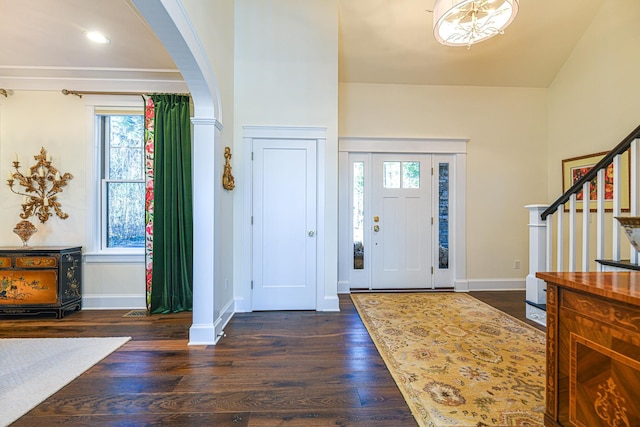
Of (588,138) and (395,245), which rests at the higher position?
(588,138)

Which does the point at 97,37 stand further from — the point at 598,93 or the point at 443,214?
the point at 598,93

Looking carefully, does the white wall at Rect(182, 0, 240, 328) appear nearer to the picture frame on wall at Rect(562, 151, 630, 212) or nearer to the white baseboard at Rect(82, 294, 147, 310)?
the white baseboard at Rect(82, 294, 147, 310)

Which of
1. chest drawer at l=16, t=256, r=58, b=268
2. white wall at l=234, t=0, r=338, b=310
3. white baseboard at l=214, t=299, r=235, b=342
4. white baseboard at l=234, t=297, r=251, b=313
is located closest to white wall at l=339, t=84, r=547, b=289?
white wall at l=234, t=0, r=338, b=310

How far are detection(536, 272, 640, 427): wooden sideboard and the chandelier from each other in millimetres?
2089

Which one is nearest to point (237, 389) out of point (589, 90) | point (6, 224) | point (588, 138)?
point (6, 224)

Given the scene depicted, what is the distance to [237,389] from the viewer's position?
1.86m

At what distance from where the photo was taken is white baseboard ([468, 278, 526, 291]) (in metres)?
4.27

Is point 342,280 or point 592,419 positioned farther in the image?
point 342,280

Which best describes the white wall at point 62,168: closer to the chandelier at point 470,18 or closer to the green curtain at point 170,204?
the green curtain at point 170,204

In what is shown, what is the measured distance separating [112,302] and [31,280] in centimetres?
80

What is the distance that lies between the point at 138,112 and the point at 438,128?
4104 mm

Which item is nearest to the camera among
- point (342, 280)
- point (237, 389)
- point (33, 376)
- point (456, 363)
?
point (237, 389)

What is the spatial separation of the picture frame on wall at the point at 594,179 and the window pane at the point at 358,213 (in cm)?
278

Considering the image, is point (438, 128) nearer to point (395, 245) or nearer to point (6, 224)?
point (395, 245)
